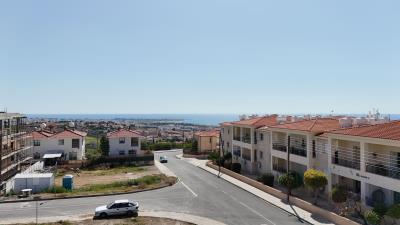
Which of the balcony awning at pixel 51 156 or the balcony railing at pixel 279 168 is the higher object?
the balcony railing at pixel 279 168

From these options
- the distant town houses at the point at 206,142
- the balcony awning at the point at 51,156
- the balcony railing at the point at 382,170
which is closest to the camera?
the balcony railing at the point at 382,170

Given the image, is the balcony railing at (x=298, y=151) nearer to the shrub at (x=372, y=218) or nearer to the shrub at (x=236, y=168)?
the shrub at (x=372, y=218)

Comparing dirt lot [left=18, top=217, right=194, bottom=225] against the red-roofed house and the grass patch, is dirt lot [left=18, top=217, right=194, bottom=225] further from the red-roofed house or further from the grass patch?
the red-roofed house

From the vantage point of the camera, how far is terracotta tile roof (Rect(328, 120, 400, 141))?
93.2ft

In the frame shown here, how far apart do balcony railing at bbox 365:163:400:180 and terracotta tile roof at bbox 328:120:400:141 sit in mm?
2455

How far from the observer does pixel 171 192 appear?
42.5 m

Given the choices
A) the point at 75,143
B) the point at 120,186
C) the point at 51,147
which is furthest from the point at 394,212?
the point at 51,147

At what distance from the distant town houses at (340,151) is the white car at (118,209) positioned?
17.5 meters

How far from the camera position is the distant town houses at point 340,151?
96.4 ft

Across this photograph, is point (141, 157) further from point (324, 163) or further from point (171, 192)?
point (324, 163)

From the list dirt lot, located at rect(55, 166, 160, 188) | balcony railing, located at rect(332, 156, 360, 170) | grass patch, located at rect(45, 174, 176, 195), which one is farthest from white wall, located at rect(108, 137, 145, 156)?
balcony railing, located at rect(332, 156, 360, 170)

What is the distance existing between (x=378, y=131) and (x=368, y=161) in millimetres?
2520

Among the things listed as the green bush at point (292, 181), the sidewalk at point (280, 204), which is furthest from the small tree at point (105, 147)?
the green bush at point (292, 181)

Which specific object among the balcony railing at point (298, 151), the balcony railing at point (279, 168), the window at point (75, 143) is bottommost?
the balcony railing at point (279, 168)
